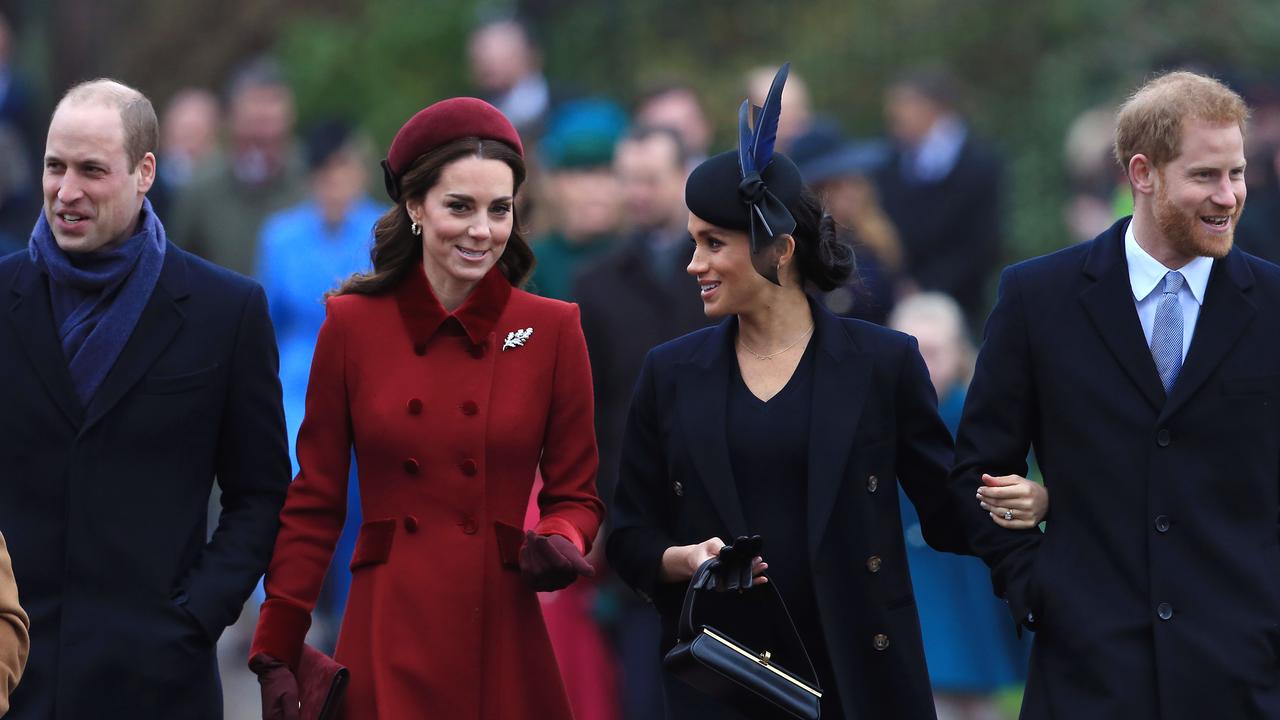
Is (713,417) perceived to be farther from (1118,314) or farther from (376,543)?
(1118,314)

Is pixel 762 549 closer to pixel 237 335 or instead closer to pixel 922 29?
pixel 237 335

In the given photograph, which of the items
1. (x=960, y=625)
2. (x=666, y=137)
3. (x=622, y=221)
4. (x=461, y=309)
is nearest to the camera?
(x=461, y=309)

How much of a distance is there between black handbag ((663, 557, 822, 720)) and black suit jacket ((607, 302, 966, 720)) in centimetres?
17

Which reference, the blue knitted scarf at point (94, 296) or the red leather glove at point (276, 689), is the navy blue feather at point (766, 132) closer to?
the blue knitted scarf at point (94, 296)

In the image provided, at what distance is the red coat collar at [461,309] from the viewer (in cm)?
607

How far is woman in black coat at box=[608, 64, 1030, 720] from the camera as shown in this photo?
590 cm

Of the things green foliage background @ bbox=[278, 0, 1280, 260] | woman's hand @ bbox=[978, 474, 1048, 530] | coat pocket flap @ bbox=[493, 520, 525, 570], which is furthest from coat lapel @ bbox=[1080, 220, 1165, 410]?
green foliage background @ bbox=[278, 0, 1280, 260]

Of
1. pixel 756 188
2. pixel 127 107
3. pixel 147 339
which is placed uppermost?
pixel 127 107

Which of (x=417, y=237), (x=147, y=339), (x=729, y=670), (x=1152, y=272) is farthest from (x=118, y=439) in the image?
(x=1152, y=272)

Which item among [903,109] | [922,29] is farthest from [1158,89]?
[922,29]

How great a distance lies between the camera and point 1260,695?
18.4 ft

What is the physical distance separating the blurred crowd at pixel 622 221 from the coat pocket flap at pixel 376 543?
961 millimetres

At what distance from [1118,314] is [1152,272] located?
0.46 ft

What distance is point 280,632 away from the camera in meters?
5.87
